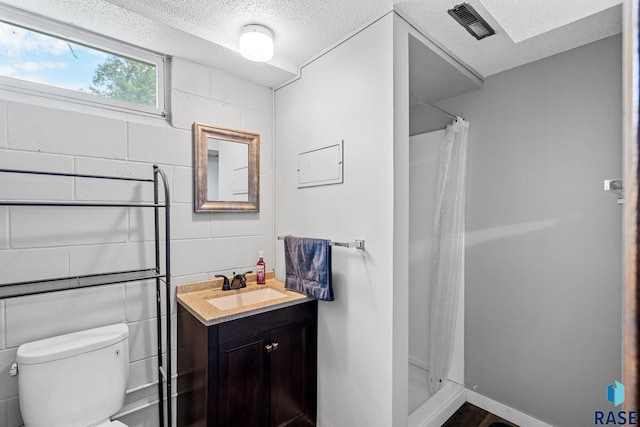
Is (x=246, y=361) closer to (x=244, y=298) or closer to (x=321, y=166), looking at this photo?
(x=244, y=298)

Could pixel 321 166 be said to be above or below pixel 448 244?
above

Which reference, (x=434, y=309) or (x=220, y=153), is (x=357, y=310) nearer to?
(x=434, y=309)

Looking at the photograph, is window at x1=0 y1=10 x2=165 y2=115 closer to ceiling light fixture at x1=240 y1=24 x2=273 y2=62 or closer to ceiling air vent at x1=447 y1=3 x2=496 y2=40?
ceiling light fixture at x1=240 y1=24 x2=273 y2=62

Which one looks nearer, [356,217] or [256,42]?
[256,42]

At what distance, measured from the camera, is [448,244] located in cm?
227

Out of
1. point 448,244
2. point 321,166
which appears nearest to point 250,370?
point 321,166

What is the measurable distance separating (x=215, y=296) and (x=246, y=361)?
1.58 ft

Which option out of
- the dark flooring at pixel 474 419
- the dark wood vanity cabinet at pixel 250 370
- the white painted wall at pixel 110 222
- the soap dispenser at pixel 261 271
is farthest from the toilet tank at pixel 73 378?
the dark flooring at pixel 474 419

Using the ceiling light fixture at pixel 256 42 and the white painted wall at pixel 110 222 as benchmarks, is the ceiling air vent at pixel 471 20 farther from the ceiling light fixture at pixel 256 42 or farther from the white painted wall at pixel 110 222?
the white painted wall at pixel 110 222

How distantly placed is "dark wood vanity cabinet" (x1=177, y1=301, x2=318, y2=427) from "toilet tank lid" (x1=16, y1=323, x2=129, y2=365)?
37cm

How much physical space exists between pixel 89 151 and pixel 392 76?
1.66 metres

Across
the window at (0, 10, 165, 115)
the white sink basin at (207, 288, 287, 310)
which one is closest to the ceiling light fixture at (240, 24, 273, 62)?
the window at (0, 10, 165, 115)

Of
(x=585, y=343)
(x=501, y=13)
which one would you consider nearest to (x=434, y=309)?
(x=585, y=343)

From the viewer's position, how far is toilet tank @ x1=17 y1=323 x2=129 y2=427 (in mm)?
1294
